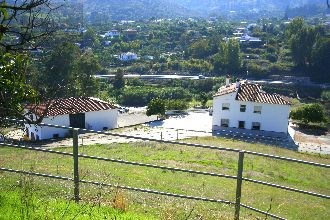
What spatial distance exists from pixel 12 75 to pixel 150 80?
301 ft

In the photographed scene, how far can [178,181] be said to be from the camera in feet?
49.8

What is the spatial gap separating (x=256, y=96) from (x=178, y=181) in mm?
29453

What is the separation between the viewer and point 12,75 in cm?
649

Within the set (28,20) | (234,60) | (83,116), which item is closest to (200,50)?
(234,60)

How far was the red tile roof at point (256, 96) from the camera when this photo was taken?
42312mm

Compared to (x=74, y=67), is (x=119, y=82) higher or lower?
lower

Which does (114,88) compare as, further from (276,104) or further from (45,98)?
(45,98)

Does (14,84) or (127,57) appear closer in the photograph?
(14,84)

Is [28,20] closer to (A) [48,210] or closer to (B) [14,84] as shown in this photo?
(B) [14,84]

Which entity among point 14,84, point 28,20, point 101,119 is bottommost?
point 101,119

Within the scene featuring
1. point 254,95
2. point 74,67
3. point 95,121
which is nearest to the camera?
point 95,121

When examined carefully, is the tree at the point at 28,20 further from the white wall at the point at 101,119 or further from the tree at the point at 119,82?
the tree at the point at 119,82

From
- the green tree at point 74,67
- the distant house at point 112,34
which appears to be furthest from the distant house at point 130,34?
the green tree at point 74,67

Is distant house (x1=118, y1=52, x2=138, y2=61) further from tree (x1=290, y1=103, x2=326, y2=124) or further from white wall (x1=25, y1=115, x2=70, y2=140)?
white wall (x1=25, y1=115, x2=70, y2=140)
